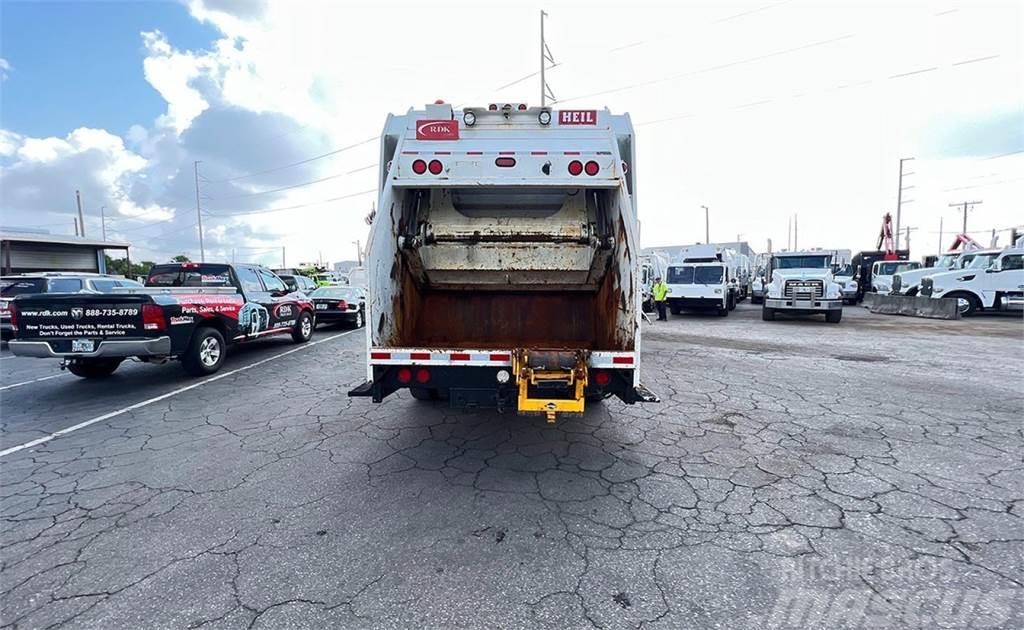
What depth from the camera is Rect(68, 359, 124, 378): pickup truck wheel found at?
716cm

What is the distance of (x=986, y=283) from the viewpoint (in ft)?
51.2

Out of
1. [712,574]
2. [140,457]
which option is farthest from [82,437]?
[712,574]

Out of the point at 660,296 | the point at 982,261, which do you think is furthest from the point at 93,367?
the point at 982,261

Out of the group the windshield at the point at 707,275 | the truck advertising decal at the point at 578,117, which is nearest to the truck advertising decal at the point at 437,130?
the truck advertising decal at the point at 578,117

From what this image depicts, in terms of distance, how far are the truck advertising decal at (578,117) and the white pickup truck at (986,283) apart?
18602mm

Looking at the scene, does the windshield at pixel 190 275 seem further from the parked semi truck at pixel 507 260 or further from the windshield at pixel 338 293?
the parked semi truck at pixel 507 260

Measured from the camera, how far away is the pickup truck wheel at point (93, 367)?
7.16m

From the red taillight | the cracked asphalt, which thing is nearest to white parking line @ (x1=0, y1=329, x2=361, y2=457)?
the cracked asphalt

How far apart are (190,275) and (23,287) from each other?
16.4ft

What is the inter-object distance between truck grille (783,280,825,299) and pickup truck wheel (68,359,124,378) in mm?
17078

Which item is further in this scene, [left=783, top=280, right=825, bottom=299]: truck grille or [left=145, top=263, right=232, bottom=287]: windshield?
[left=783, top=280, right=825, bottom=299]: truck grille

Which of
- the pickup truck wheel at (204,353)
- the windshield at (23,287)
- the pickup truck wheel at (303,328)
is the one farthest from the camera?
the pickup truck wheel at (303,328)

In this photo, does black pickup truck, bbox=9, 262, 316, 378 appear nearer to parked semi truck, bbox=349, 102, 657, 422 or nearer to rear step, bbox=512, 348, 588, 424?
parked semi truck, bbox=349, 102, 657, 422

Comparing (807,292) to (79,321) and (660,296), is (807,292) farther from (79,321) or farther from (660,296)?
(79,321)
